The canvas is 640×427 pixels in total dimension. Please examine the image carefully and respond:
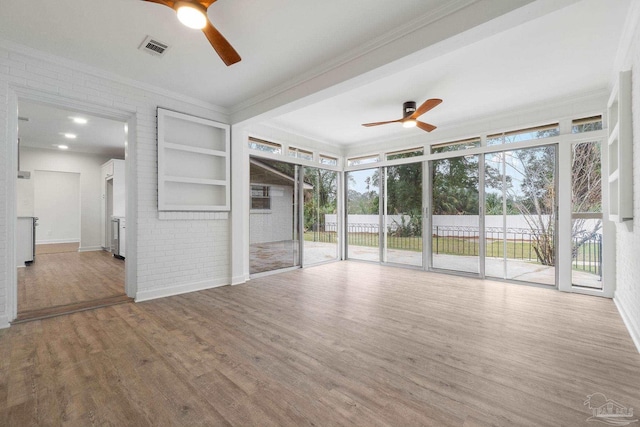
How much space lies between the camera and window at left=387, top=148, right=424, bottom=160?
589 cm

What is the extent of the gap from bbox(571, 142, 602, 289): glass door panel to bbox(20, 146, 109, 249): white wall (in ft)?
36.9

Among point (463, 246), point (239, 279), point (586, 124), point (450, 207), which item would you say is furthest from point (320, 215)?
point (586, 124)

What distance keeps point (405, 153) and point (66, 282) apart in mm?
6573

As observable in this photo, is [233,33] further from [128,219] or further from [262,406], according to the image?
[262,406]

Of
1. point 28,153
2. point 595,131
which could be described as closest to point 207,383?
point 595,131

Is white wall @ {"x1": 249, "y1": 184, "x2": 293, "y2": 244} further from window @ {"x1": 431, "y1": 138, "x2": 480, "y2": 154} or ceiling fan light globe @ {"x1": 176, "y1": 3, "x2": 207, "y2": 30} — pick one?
ceiling fan light globe @ {"x1": 176, "y1": 3, "x2": 207, "y2": 30}

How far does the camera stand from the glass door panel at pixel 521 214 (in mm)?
4492

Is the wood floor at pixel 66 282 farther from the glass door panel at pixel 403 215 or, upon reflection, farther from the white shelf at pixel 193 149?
the glass door panel at pixel 403 215

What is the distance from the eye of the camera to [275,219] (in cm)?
561

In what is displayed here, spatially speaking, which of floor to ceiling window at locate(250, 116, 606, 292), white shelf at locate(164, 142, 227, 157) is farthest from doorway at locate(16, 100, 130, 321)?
floor to ceiling window at locate(250, 116, 606, 292)

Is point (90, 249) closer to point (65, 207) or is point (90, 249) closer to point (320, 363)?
point (65, 207)

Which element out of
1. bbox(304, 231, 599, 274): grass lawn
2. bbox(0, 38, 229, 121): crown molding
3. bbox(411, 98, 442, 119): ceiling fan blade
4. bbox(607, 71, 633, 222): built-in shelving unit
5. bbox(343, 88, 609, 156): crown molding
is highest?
bbox(0, 38, 229, 121): crown molding

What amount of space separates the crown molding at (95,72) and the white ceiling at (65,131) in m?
1.26

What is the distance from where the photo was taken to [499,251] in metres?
4.95
